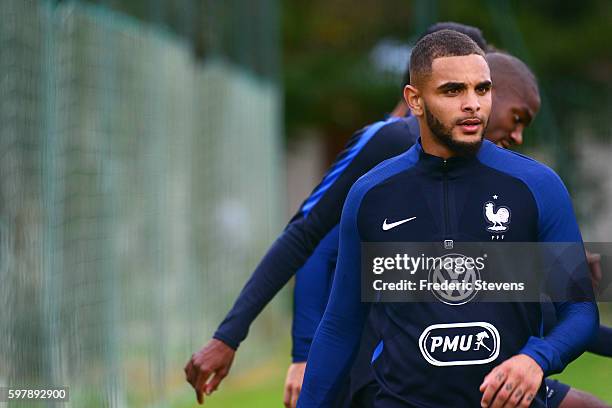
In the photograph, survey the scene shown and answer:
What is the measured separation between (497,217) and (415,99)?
1.45 feet

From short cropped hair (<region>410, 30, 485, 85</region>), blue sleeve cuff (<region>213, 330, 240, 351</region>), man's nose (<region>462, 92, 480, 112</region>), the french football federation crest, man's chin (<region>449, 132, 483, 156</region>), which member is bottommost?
blue sleeve cuff (<region>213, 330, 240, 351</region>)

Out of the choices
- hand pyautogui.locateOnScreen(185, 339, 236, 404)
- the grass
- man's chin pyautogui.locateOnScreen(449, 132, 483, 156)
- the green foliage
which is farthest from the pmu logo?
the green foliage

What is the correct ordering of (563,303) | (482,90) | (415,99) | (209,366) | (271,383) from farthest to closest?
(271,383) → (209,366) → (415,99) → (482,90) → (563,303)

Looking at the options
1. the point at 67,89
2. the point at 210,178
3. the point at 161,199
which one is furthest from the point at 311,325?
the point at 210,178

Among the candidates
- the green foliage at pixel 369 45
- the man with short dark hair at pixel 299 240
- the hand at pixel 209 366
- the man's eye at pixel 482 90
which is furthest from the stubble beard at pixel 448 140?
the green foliage at pixel 369 45

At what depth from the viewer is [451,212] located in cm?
358

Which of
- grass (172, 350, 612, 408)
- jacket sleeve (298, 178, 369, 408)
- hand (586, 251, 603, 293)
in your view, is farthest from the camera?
grass (172, 350, 612, 408)

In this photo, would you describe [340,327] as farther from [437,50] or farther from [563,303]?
[437,50]

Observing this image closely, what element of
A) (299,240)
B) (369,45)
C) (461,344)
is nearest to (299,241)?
(299,240)

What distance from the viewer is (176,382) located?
32.8 feet

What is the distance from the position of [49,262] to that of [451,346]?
11.7 feet

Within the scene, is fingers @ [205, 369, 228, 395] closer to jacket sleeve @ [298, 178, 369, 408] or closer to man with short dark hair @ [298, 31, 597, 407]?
jacket sleeve @ [298, 178, 369, 408]

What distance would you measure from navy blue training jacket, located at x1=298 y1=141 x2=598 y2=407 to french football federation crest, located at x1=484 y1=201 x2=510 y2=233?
13mm

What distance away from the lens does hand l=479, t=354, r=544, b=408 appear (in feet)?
10.8
